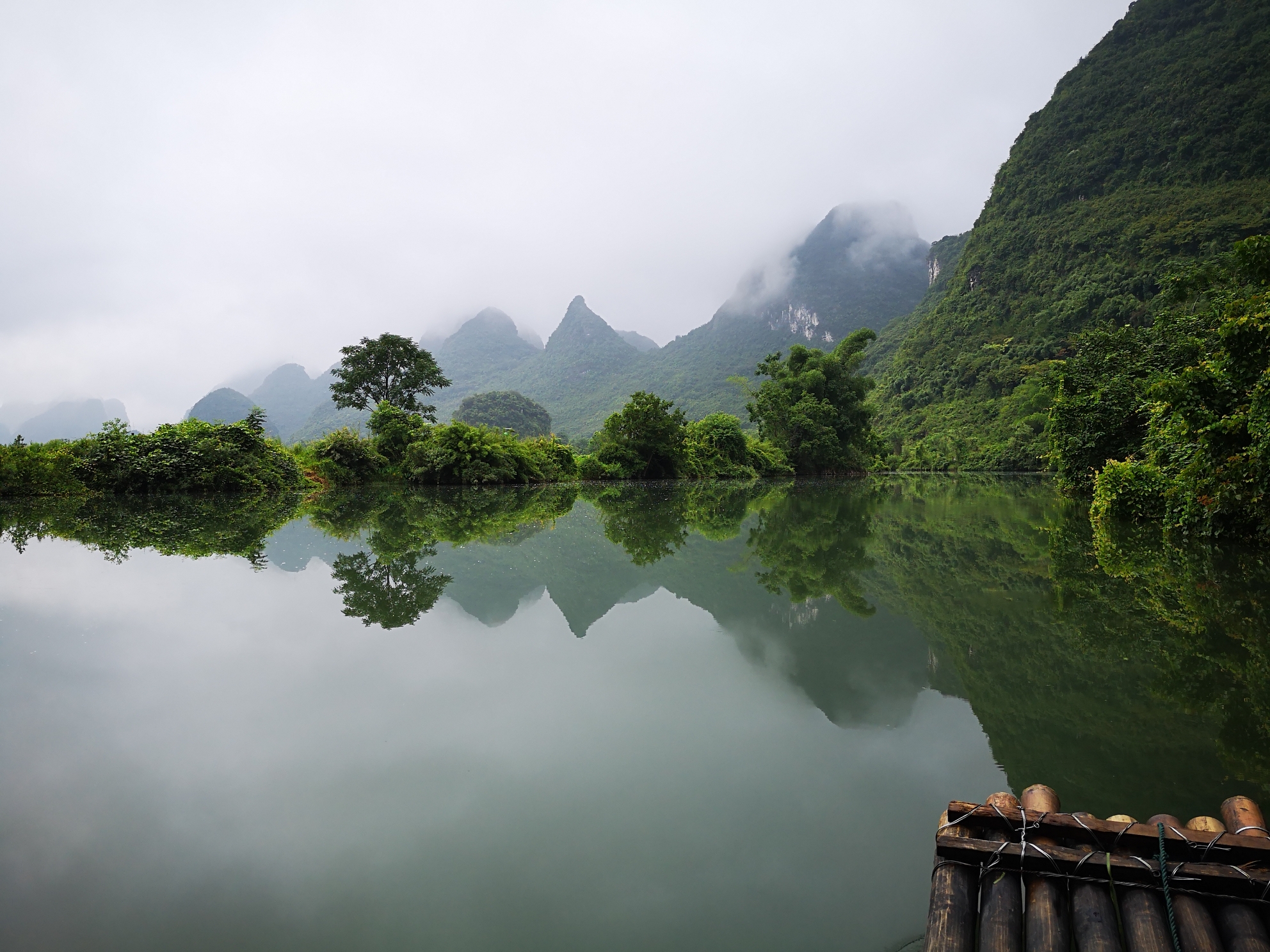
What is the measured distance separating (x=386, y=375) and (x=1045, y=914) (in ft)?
117

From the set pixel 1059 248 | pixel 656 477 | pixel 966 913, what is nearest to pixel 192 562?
pixel 966 913

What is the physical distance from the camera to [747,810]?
6.78 feet

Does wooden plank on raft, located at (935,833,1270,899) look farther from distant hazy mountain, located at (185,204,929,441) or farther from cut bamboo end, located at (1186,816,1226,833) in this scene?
distant hazy mountain, located at (185,204,929,441)

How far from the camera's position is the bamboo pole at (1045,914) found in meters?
1.33

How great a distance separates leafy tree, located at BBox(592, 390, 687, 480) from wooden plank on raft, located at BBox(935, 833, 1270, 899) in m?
24.2

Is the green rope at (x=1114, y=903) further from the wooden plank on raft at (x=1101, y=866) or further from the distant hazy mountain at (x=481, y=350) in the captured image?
the distant hazy mountain at (x=481, y=350)

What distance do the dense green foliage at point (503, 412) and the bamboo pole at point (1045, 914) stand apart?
195 ft

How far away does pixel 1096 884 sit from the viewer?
58.1 inches

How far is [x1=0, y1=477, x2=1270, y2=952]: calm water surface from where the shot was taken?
5.47 ft

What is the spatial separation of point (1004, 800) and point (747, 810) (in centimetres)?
80

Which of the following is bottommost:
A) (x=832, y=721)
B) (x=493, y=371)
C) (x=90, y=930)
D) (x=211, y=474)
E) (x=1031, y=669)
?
(x=1031, y=669)

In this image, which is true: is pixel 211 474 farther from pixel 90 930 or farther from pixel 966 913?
pixel 966 913

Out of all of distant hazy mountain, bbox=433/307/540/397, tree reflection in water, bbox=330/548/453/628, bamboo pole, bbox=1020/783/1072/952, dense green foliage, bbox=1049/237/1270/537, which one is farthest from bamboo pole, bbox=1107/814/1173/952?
distant hazy mountain, bbox=433/307/540/397

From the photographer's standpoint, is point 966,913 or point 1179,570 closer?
point 966,913
